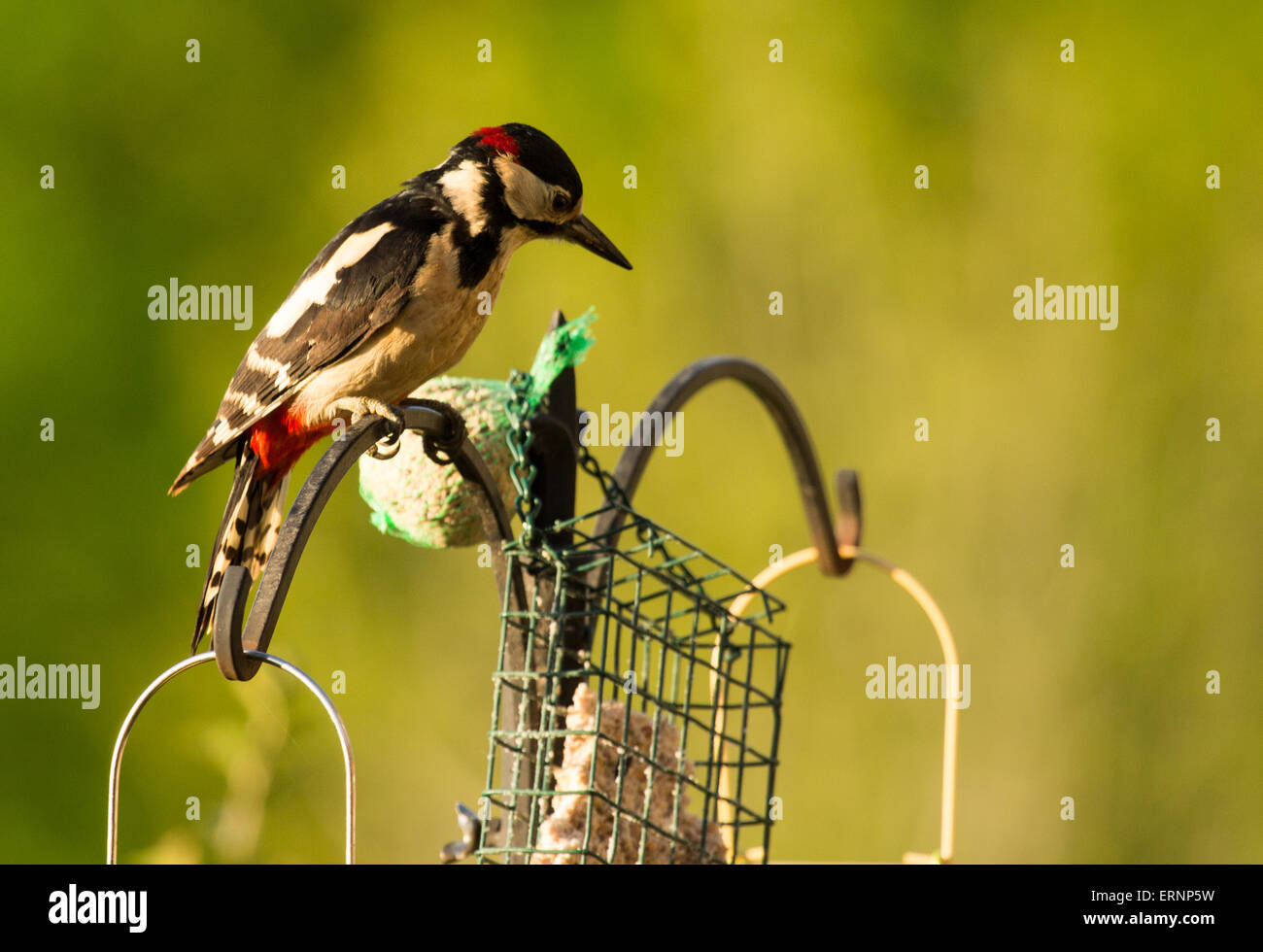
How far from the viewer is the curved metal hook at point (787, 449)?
3.10 meters

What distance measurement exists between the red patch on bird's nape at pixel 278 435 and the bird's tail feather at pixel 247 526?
0.02 m

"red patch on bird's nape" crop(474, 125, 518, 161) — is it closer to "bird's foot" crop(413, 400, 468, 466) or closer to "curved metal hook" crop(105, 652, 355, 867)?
"bird's foot" crop(413, 400, 468, 466)

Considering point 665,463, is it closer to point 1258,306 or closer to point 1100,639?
point 1100,639

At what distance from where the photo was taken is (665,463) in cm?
803

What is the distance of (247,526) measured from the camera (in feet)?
10.5

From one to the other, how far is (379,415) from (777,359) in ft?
18.2

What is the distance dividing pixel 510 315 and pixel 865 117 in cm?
251

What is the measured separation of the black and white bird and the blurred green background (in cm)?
388

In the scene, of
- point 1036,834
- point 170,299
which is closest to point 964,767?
point 1036,834

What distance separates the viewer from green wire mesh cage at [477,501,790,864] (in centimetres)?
266

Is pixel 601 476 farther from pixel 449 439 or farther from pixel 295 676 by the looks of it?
pixel 295 676

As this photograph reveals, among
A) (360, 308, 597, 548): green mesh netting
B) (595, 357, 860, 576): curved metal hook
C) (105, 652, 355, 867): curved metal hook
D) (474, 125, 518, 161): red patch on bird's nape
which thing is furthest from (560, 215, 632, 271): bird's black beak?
(105, 652, 355, 867): curved metal hook

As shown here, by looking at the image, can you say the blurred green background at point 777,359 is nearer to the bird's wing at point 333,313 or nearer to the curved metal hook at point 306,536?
the bird's wing at point 333,313

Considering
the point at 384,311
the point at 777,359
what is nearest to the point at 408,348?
the point at 384,311
